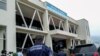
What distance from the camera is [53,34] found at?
83.5ft

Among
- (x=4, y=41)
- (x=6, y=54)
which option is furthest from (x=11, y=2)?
(x=6, y=54)

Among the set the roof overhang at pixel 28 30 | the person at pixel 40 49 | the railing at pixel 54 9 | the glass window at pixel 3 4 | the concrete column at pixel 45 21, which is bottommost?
the person at pixel 40 49

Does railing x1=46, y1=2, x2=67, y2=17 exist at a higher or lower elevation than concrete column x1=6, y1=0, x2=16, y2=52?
higher

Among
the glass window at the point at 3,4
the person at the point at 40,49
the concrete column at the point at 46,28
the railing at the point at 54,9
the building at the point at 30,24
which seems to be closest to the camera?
the person at the point at 40,49

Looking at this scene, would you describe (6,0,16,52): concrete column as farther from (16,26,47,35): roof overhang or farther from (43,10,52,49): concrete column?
(43,10,52,49): concrete column

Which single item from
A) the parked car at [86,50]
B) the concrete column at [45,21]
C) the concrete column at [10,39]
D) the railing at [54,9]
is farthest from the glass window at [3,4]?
the railing at [54,9]

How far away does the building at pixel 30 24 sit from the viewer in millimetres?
18016

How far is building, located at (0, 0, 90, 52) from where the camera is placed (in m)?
18.0

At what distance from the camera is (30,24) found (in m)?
23.7

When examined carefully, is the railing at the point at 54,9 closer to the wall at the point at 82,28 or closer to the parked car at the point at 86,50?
the wall at the point at 82,28

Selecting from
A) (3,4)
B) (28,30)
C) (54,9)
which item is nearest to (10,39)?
(3,4)

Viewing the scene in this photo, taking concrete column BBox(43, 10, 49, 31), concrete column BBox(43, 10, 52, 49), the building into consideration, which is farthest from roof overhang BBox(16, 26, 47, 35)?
concrete column BBox(43, 10, 49, 31)

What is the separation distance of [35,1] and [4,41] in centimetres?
769

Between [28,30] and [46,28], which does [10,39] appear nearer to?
[28,30]
